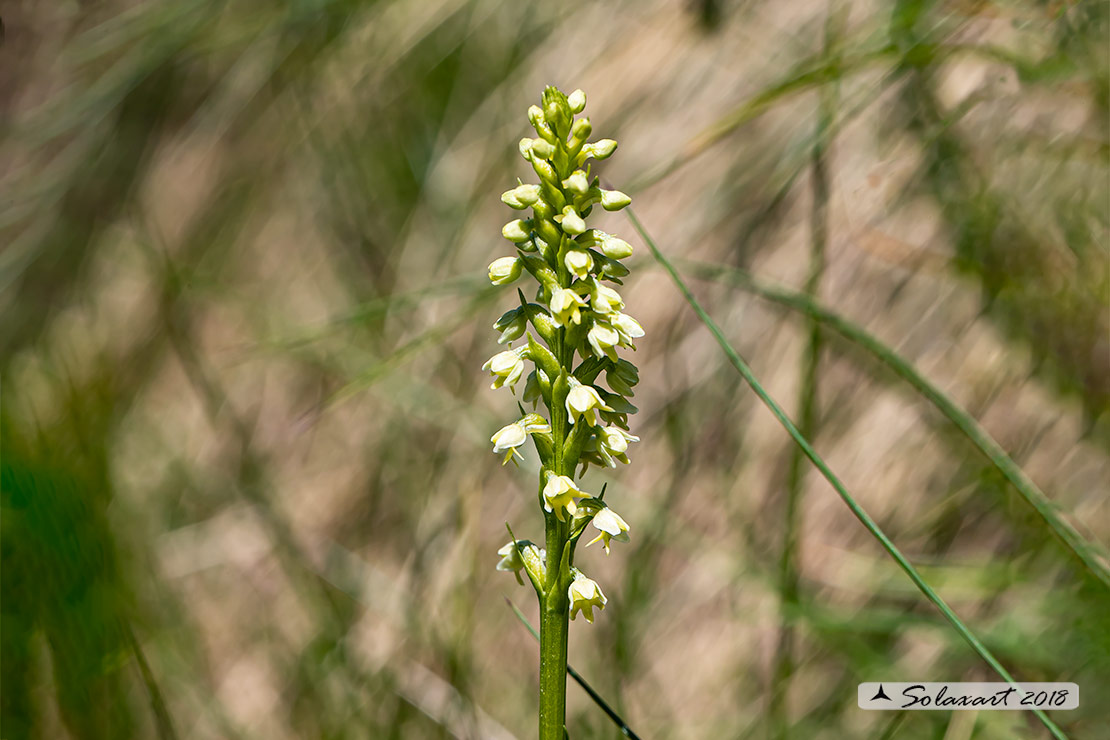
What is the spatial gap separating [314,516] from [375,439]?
49 cm

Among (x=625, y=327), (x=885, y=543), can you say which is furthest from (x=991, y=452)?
(x=625, y=327)

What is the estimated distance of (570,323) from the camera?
1.42 m

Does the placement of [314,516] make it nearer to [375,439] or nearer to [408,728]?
[375,439]

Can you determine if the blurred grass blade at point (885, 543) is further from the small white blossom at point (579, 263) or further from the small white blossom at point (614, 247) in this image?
the small white blossom at point (579, 263)

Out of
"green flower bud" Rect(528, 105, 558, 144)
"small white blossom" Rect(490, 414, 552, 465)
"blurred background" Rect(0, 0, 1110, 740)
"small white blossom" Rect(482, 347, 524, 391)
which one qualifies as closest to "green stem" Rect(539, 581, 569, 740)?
"small white blossom" Rect(490, 414, 552, 465)

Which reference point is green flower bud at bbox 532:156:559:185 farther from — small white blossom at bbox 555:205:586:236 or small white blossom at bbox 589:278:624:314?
small white blossom at bbox 589:278:624:314

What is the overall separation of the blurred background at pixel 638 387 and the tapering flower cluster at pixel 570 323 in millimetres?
925

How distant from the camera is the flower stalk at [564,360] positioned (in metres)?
1.39

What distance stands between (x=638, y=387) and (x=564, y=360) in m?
2.46

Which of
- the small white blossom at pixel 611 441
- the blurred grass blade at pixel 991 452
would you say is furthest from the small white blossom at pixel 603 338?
the blurred grass blade at pixel 991 452

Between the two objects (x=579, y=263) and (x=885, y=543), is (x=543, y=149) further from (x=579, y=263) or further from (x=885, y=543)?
(x=885, y=543)

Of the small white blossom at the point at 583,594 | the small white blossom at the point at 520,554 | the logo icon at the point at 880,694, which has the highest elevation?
the logo icon at the point at 880,694

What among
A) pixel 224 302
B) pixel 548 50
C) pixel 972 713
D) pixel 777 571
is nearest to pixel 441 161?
pixel 548 50

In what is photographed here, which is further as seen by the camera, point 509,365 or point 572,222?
point 509,365
